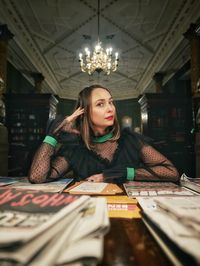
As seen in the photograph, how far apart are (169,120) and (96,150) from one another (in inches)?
181

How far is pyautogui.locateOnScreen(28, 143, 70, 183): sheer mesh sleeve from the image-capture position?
1146 millimetres

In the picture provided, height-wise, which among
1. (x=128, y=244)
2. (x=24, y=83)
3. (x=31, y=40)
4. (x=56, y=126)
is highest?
(x=31, y=40)

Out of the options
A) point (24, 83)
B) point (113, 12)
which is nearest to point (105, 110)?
point (113, 12)

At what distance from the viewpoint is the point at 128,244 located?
16.8 inches

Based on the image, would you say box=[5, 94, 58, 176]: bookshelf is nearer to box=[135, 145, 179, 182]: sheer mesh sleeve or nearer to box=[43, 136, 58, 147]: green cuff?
box=[43, 136, 58, 147]: green cuff

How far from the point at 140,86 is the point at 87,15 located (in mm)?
5049

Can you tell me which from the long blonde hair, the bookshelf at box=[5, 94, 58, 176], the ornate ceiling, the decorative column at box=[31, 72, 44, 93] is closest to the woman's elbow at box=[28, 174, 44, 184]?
the long blonde hair

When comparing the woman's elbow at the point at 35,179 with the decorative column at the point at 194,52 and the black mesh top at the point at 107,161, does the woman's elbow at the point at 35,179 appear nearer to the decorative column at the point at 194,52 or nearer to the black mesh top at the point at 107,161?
the black mesh top at the point at 107,161

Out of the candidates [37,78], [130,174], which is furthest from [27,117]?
[130,174]

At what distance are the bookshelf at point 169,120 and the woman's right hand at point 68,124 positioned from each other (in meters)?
3.98

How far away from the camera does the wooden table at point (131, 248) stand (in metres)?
0.36

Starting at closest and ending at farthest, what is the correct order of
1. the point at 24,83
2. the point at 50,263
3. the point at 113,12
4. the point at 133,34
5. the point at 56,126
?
the point at 50,263
the point at 56,126
the point at 113,12
the point at 133,34
the point at 24,83

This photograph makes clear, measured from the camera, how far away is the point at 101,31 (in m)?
4.93

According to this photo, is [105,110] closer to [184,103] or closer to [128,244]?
[128,244]
